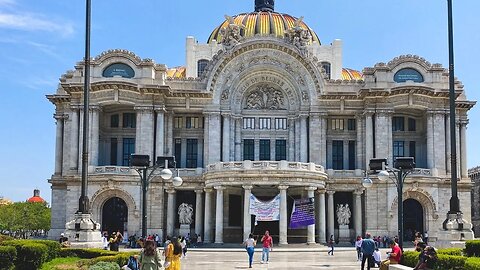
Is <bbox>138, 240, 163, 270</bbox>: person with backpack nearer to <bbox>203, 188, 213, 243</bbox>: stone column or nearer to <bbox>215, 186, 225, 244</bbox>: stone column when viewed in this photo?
<bbox>215, 186, 225, 244</bbox>: stone column

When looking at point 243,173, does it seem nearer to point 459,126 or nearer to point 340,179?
point 340,179

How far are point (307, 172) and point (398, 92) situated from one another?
13.8 meters

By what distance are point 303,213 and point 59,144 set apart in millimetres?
30337

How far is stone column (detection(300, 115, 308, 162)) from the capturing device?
232ft

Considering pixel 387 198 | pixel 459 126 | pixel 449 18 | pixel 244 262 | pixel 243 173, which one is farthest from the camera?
pixel 459 126

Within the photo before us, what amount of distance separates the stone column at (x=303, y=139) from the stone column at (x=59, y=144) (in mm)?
26691

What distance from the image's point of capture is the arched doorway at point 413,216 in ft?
223

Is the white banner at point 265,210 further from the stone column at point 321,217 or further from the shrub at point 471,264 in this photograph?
the shrub at point 471,264

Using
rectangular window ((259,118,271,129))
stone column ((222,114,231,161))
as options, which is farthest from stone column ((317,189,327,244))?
rectangular window ((259,118,271,129))

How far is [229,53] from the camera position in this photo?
6981 cm

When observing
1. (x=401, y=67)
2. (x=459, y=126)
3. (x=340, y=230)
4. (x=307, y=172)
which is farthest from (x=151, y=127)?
(x=459, y=126)

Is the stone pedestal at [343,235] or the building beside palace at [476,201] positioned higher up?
the building beside palace at [476,201]

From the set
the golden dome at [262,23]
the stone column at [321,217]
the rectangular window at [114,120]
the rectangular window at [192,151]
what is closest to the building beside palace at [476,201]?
the golden dome at [262,23]

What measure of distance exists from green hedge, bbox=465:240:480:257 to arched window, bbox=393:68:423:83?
40.9 meters
